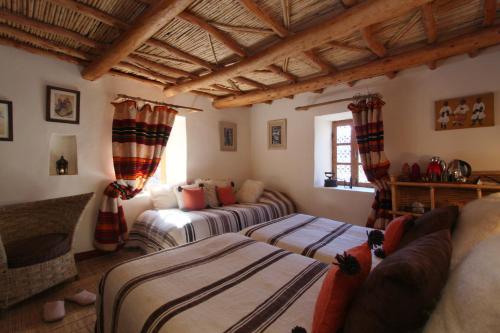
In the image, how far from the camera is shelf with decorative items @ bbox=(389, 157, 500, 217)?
228 cm

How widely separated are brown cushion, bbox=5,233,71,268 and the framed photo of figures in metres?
4.17

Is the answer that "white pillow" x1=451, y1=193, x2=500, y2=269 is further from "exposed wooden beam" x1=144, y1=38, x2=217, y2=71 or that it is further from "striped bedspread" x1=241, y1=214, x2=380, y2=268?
"exposed wooden beam" x1=144, y1=38, x2=217, y2=71

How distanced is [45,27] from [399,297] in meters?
3.02

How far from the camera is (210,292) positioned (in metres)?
1.18

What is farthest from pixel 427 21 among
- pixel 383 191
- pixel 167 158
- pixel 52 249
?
pixel 52 249

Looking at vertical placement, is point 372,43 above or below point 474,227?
above

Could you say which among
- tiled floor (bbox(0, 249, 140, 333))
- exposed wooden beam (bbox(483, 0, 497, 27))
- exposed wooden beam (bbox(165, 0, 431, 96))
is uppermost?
exposed wooden beam (bbox(483, 0, 497, 27))

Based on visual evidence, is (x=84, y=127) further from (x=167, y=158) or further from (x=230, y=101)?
(x=230, y=101)

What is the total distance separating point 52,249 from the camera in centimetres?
209

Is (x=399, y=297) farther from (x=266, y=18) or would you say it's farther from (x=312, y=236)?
(x=266, y=18)

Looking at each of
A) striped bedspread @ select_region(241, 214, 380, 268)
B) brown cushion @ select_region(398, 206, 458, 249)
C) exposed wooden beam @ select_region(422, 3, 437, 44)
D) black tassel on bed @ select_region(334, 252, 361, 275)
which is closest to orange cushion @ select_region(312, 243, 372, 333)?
black tassel on bed @ select_region(334, 252, 361, 275)

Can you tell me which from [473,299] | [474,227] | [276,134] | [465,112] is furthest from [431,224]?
[276,134]

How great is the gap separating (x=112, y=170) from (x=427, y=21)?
3692mm

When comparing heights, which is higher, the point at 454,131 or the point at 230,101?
the point at 230,101
